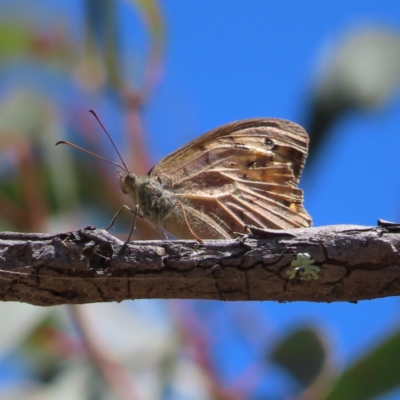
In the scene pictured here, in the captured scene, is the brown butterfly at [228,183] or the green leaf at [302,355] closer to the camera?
the brown butterfly at [228,183]

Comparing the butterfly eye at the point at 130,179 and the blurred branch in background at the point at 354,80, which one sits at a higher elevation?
the blurred branch in background at the point at 354,80

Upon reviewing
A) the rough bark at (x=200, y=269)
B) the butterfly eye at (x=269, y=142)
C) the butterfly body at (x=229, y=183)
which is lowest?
the rough bark at (x=200, y=269)

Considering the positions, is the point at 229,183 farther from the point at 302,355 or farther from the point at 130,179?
the point at 302,355

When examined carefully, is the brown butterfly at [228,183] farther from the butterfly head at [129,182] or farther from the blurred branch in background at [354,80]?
the blurred branch in background at [354,80]

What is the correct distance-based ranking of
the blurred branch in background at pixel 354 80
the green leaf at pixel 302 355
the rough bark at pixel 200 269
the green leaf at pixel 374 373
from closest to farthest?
the rough bark at pixel 200 269, the green leaf at pixel 374 373, the green leaf at pixel 302 355, the blurred branch in background at pixel 354 80

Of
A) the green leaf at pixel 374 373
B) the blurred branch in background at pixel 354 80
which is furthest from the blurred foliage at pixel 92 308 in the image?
the blurred branch in background at pixel 354 80

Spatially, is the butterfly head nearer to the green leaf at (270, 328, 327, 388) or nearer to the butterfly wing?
the butterfly wing

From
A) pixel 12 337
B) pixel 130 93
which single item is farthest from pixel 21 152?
pixel 12 337

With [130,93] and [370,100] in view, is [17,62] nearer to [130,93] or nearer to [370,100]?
[130,93]
